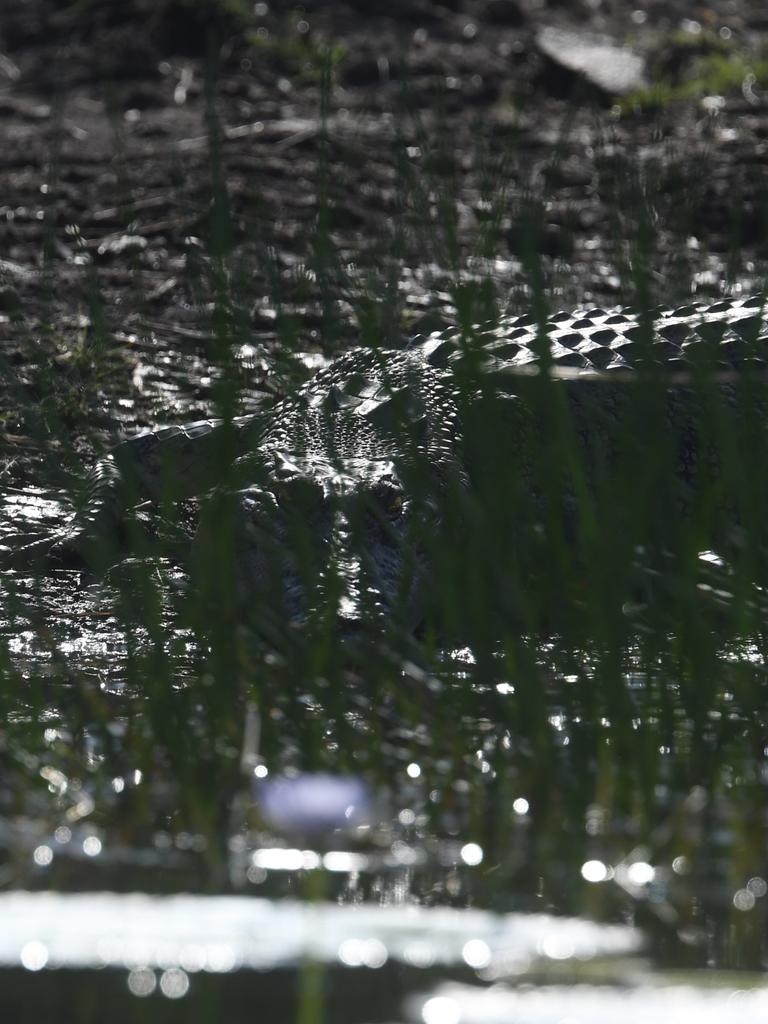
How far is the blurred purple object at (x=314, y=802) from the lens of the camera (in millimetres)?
1292

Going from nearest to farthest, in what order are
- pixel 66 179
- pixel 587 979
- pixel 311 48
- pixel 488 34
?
pixel 587 979 → pixel 66 179 → pixel 311 48 → pixel 488 34

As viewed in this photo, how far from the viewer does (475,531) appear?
1.60 m

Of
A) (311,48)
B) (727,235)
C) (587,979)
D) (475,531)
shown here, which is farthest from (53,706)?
(311,48)

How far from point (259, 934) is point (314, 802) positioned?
30 centimetres

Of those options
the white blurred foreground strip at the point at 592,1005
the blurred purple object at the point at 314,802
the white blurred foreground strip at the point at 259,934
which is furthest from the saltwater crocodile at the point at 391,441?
the white blurred foreground strip at the point at 592,1005

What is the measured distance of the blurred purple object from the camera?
50.9 inches

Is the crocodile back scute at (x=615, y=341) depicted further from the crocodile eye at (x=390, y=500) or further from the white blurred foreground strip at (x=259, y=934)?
the white blurred foreground strip at (x=259, y=934)

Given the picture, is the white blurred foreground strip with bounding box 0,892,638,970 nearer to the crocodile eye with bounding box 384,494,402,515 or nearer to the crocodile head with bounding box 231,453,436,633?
the crocodile head with bounding box 231,453,436,633

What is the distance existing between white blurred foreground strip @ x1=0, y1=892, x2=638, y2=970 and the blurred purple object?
17cm

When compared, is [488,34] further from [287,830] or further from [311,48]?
[287,830]

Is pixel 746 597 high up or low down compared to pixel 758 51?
down

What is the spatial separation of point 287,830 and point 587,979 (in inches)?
14.7

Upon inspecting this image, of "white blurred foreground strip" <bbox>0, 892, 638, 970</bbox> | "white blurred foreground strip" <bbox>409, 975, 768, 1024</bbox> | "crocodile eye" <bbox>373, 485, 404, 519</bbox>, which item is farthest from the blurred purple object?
"crocodile eye" <bbox>373, 485, 404, 519</bbox>

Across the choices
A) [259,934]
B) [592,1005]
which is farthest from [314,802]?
[592,1005]
